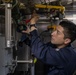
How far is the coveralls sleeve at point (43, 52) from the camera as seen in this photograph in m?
1.79

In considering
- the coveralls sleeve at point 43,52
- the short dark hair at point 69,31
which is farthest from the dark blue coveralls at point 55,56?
the short dark hair at point 69,31

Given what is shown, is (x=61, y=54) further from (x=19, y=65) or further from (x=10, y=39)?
(x=19, y=65)

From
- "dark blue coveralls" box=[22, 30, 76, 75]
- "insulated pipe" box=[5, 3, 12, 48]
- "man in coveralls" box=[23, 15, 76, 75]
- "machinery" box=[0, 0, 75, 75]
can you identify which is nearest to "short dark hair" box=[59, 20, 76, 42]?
"man in coveralls" box=[23, 15, 76, 75]

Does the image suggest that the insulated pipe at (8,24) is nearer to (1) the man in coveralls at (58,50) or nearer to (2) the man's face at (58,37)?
(1) the man in coveralls at (58,50)

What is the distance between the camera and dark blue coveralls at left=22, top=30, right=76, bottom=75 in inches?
70.7

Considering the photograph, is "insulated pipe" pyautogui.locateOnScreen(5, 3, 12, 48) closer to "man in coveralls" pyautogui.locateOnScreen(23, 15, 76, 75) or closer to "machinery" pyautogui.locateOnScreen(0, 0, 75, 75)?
"machinery" pyautogui.locateOnScreen(0, 0, 75, 75)

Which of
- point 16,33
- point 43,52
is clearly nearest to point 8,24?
point 43,52

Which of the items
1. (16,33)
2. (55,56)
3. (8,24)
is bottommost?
(55,56)

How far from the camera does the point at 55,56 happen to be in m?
1.81

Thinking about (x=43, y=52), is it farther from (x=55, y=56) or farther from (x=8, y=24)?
(x=8, y=24)

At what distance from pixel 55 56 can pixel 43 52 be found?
0.34ft

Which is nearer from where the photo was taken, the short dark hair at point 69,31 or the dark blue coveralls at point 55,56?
the dark blue coveralls at point 55,56

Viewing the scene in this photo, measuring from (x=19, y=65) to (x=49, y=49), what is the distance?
0.58 meters

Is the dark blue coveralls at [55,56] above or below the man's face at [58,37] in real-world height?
below
